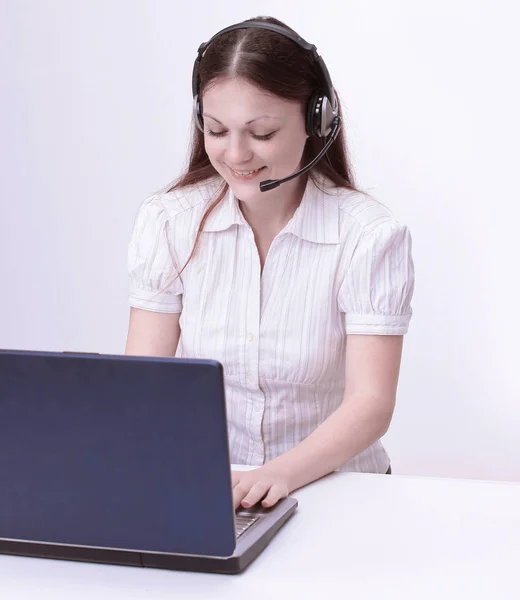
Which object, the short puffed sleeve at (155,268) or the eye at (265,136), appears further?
the short puffed sleeve at (155,268)

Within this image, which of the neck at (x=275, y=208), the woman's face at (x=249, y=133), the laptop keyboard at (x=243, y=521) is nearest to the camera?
Answer: the laptop keyboard at (x=243, y=521)

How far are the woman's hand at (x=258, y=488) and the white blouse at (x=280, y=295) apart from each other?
1.21ft

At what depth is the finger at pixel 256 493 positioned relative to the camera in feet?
3.75

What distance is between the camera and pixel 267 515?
1116 millimetres

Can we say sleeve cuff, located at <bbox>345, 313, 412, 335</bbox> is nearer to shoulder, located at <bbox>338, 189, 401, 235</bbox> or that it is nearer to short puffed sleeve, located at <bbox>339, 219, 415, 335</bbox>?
short puffed sleeve, located at <bbox>339, 219, 415, 335</bbox>

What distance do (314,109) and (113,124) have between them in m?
1.70

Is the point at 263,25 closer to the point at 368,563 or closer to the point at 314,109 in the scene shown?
the point at 314,109

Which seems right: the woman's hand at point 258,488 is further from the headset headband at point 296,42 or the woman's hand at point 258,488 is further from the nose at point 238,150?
the headset headband at point 296,42

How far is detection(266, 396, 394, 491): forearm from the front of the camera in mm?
1287

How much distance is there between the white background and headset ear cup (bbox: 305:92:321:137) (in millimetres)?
1401

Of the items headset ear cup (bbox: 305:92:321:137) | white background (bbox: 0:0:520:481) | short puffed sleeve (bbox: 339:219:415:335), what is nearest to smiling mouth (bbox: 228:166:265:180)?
headset ear cup (bbox: 305:92:321:137)

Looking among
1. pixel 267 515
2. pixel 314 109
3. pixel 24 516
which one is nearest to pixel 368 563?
pixel 267 515

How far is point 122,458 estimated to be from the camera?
93 centimetres

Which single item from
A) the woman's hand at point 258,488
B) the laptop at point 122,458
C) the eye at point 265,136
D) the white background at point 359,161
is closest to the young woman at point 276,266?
the eye at point 265,136
